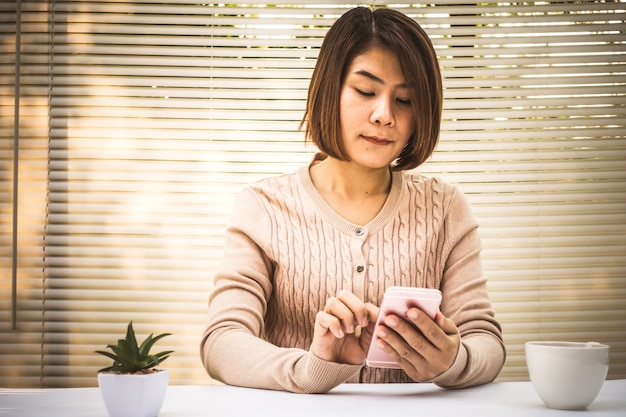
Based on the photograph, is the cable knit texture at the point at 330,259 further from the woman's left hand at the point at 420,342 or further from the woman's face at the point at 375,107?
the woman's left hand at the point at 420,342

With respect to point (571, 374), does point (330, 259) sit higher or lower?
higher

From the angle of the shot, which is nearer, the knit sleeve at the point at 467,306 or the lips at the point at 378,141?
the knit sleeve at the point at 467,306

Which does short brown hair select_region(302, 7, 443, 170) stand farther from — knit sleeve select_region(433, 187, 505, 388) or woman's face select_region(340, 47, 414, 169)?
knit sleeve select_region(433, 187, 505, 388)

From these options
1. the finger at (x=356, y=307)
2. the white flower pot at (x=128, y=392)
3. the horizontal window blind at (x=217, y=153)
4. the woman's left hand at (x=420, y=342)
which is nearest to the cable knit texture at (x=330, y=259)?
A: the woman's left hand at (x=420, y=342)

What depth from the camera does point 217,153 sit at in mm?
2502

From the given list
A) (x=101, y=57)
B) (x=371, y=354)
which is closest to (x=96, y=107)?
(x=101, y=57)

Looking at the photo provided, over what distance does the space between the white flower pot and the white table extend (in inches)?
2.6

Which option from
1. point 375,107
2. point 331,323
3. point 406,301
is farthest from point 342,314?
point 375,107

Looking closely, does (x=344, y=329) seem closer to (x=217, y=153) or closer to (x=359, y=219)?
(x=359, y=219)

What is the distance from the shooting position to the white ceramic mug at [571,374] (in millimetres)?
946

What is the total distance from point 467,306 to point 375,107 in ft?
1.80

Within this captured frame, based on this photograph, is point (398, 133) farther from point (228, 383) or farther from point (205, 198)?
point (205, 198)

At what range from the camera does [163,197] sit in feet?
8.13

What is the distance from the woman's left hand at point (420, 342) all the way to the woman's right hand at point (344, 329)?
1.9 inches
